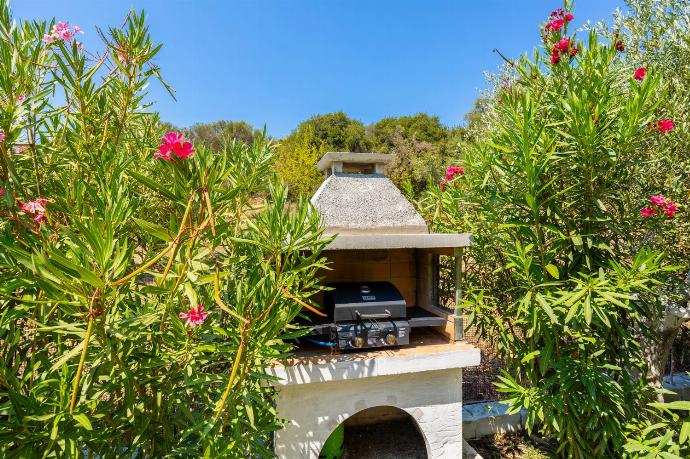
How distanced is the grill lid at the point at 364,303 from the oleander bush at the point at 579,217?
71 centimetres

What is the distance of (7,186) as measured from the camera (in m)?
1.27

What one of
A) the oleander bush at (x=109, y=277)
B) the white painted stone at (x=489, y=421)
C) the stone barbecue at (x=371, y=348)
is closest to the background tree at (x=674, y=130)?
the white painted stone at (x=489, y=421)

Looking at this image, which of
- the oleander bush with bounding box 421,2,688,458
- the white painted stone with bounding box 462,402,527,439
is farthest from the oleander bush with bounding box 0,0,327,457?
the white painted stone with bounding box 462,402,527,439

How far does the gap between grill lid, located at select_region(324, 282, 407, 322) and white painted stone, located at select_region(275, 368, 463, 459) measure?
1.62 feet

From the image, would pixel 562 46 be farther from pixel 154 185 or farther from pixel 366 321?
pixel 154 185

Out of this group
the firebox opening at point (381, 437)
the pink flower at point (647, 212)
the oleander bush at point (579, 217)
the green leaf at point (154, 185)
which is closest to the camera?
the green leaf at point (154, 185)

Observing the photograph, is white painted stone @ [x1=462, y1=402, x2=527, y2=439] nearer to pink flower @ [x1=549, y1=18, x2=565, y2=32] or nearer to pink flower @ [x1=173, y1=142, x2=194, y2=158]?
pink flower @ [x1=549, y1=18, x2=565, y2=32]

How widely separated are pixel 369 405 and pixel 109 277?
2194 millimetres

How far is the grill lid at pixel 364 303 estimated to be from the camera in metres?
2.69

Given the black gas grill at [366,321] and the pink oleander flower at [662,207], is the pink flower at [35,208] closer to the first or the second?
the black gas grill at [366,321]

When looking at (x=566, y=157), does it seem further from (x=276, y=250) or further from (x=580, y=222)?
(x=276, y=250)

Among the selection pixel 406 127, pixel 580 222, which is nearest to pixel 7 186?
pixel 580 222

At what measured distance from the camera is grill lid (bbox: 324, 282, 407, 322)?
2.69m

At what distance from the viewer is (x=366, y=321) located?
2.72m
